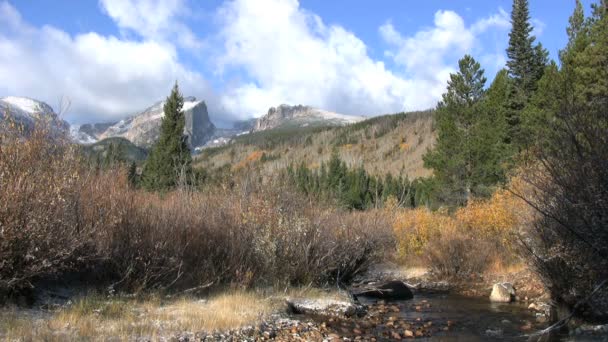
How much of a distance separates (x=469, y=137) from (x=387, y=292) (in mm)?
23224

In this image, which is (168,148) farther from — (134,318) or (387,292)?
(134,318)

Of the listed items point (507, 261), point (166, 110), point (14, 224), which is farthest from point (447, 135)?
point (14, 224)

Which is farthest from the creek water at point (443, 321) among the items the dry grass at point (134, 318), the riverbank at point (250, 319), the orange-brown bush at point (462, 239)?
the orange-brown bush at point (462, 239)

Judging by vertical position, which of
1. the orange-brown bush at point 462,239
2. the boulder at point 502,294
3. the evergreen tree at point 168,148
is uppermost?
the evergreen tree at point 168,148

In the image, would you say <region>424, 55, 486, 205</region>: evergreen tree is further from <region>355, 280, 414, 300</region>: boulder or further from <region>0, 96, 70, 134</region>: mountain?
<region>0, 96, 70, 134</region>: mountain

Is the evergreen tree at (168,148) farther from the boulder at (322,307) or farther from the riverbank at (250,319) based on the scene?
the boulder at (322,307)

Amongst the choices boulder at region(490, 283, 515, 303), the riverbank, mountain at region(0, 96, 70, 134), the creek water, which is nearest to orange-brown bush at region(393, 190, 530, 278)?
boulder at region(490, 283, 515, 303)

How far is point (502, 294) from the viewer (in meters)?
18.9

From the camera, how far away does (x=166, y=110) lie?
3672 centimetres

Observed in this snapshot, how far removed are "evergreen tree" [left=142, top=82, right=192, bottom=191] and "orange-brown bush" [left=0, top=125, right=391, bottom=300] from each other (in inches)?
747

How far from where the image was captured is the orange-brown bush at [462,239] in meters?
25.8

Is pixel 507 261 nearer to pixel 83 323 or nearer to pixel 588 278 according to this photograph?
pixel 588 278

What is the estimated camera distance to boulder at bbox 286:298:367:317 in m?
13.9

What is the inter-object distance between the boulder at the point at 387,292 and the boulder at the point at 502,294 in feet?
11.1
